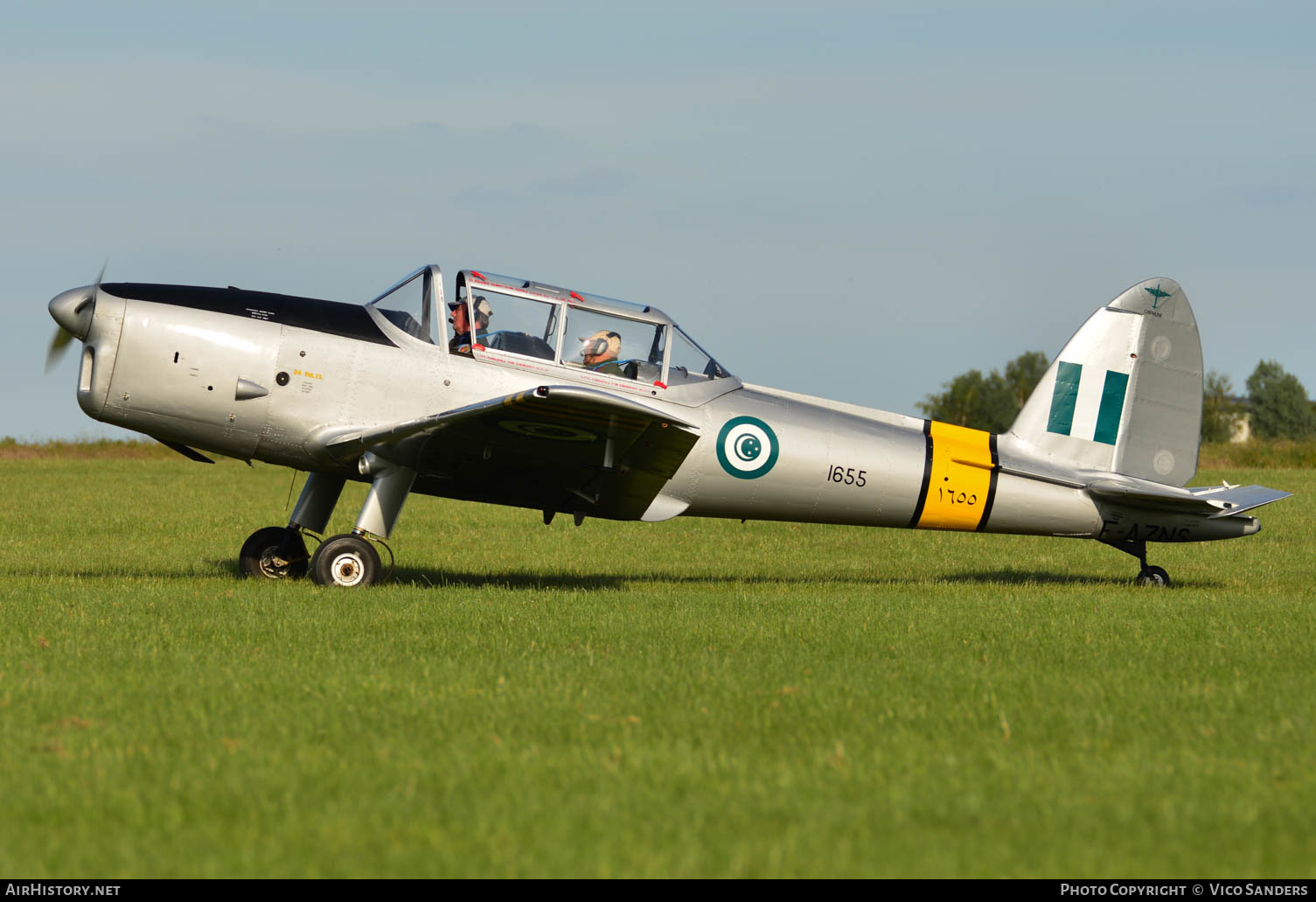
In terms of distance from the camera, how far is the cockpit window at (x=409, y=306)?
1020cm

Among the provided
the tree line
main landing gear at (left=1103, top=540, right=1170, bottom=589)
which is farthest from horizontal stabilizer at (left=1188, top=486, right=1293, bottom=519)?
the tree line

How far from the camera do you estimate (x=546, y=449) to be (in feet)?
32.6

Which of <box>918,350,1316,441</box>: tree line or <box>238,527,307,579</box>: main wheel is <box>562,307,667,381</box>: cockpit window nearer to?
<box>238,527,307,579</box>: main wheel

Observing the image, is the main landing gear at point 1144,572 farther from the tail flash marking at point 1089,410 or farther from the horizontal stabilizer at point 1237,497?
the tail flash marking at point 1089,410

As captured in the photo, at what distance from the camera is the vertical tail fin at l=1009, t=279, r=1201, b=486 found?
1201 cm

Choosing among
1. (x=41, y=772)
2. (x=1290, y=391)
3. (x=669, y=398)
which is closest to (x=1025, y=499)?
(x=669, y=398)

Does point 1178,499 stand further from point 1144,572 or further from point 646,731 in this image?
point 646,731

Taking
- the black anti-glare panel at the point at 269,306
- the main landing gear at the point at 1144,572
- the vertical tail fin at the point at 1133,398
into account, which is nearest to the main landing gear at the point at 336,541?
the black anti-glare panel at the point at 269,306

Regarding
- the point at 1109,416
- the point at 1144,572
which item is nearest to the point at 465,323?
the point at 1109,416

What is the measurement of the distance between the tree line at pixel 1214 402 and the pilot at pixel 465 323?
86.0m

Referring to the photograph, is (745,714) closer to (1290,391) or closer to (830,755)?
(830,755)

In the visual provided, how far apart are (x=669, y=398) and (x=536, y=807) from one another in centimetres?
701

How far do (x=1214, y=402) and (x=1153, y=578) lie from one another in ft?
314
